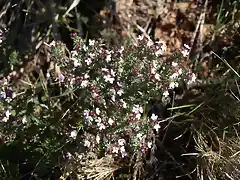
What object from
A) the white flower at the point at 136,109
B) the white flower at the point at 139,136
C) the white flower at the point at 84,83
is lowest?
the white flower at the point at 139,136

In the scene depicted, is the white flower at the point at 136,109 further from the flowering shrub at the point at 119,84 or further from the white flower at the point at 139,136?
the white flower at the point at 139,136

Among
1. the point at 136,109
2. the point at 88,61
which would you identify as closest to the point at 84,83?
the point at 88,61

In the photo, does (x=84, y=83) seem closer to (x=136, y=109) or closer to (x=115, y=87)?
(x=115, y=87)

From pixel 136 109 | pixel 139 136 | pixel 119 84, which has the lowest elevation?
pixel 139 136

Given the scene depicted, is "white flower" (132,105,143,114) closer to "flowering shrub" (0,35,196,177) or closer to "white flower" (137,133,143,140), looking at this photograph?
"flowering shrub" (0,35,196,177)

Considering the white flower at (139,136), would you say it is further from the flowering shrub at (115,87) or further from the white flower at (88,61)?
the white flower at (88,61)

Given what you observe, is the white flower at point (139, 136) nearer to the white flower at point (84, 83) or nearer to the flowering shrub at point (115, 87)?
the flowering shrub at point (115, 87)

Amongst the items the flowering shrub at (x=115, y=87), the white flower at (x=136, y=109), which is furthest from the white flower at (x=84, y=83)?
the white flower at (x=136, y=109)

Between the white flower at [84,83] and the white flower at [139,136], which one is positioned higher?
the white flower at [84,83]

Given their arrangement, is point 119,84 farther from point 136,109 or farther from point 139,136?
point 139,136

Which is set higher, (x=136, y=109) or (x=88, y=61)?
(x=88, y=61)

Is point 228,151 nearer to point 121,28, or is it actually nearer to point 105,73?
point 105,73

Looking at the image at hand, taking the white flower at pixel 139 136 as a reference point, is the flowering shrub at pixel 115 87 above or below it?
above

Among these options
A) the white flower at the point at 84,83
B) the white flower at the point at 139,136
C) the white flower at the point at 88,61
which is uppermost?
the white flower at the point at 88,61
